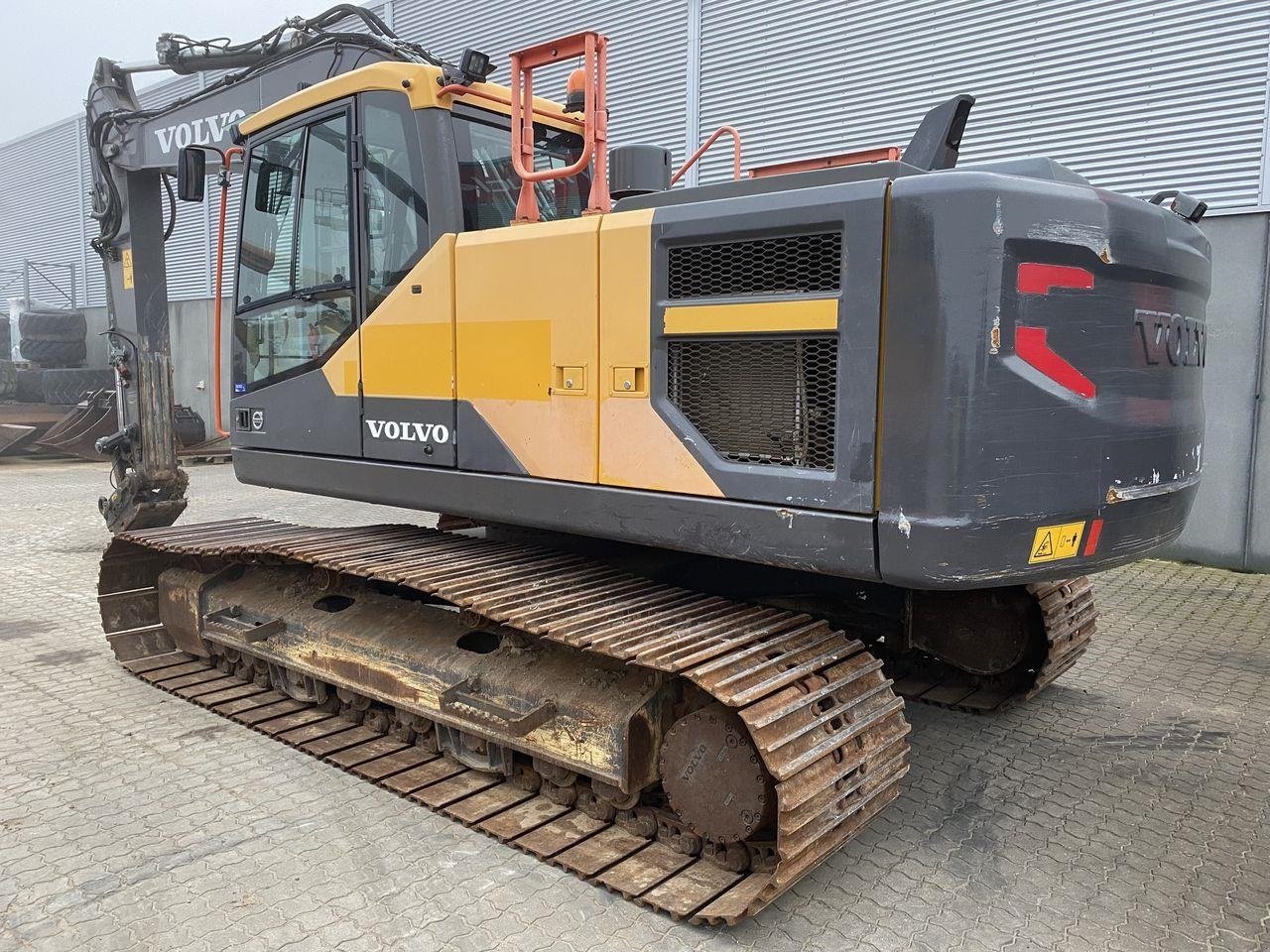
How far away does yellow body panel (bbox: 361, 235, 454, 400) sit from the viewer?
3.71 meters

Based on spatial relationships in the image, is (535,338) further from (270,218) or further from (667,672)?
(270,218)

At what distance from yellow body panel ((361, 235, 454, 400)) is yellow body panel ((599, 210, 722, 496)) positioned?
0.76 metres

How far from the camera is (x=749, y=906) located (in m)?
2.81

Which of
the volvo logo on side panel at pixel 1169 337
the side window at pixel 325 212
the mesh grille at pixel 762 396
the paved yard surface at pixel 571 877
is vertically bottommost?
the paved yard surface at pixel 571 877

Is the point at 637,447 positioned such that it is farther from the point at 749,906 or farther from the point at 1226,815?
the point at 1226,815

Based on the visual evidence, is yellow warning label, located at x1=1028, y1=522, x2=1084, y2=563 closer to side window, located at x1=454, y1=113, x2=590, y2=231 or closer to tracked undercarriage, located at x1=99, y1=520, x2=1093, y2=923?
tracked undercarriage, located at x1=99, y1=520, x2=1093, y2=923

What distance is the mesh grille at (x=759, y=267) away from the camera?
281 cm

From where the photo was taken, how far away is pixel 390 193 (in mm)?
3906

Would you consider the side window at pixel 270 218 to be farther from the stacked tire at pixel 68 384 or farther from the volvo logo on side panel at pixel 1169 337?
the stacked tire at pixel 68 384

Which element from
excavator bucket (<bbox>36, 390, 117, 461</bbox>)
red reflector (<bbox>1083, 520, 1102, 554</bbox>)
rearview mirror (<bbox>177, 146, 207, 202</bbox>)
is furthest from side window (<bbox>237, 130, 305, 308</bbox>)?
excavator bucket (<bbox>36, 390, 117, 461</bbox>)

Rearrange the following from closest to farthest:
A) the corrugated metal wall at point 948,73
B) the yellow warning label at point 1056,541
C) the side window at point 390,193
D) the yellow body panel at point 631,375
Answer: the yellow warning label at point 1056,541
the yellow body panel at point 631,375
the side window at point 390,193
the corrugated metal wall at point 948,73

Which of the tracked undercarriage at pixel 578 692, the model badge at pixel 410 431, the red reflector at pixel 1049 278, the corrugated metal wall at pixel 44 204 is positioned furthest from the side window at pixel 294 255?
the corrugated metal wall at pixel 44 204

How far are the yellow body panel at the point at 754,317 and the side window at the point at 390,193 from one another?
4.22ft

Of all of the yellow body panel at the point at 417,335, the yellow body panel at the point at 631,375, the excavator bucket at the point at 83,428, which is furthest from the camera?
the excavator bucket at the point at 83,428
